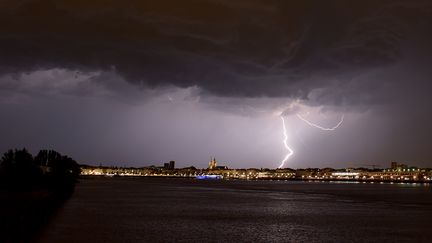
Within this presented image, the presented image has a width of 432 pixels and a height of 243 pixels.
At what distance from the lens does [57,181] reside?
76375mm

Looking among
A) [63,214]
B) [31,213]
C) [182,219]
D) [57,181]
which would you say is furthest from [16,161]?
[31,213]

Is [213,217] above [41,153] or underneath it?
underneath

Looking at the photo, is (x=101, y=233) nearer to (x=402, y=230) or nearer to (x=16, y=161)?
(x=402, y=230)

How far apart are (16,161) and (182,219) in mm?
33561

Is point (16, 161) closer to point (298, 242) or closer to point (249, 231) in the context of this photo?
point (249, 231)

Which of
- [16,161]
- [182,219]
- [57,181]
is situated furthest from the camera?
[57,181]

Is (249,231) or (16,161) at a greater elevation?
(16,161)

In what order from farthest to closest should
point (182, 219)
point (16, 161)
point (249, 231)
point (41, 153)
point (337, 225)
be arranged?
point (41, 153) < point (16, 161) < point (182, 219) < point (337, 225) < point (249, 231)

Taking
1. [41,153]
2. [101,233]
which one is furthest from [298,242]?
[41,153]

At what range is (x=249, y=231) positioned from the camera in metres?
36.1

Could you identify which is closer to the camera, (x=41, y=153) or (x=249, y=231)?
(x=249, y=231)

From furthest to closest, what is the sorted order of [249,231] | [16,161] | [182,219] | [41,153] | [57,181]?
1. [41,153]
2. [57,181]
3. [16,161]
4. [182,219]
5. [249,231]

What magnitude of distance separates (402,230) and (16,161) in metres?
51.0

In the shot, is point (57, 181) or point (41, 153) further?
point (41, 153)
